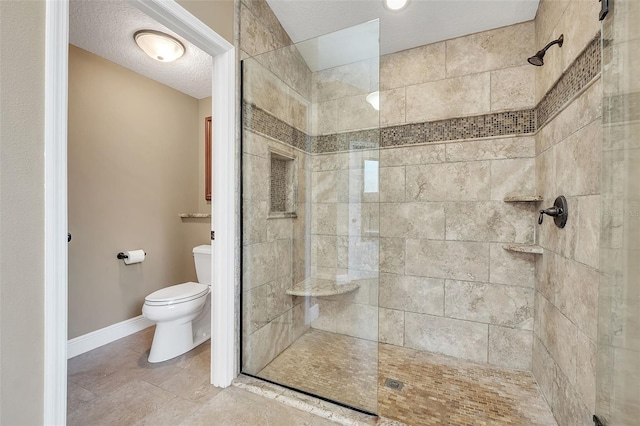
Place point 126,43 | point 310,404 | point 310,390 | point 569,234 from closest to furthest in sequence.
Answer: point 569,234, point 310,404, point 310,390, point 126,43

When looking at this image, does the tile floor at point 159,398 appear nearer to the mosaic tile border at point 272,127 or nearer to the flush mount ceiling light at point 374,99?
the mosaic tile border at point 272,127

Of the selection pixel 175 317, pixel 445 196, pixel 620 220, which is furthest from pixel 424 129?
pixel 175 317

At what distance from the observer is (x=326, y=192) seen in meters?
2.25

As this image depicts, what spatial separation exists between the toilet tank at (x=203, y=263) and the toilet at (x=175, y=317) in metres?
0.23

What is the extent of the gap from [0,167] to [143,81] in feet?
7.05

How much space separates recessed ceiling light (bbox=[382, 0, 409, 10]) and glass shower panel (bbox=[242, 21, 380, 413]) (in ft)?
1.07

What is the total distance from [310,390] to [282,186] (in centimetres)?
137

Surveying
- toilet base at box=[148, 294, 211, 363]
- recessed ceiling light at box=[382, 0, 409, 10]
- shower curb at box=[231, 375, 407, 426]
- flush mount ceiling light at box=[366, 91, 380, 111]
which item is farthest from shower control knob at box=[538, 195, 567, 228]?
toilet base at box=[148, 294, 211, 363]

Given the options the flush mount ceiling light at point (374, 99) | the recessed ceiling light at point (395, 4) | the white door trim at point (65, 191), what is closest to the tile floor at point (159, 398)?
the white door trim at point (65, 191)

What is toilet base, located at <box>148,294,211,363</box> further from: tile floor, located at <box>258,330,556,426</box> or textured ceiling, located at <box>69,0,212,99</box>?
textured ceiling, located at <box>69,0,212,99</box>

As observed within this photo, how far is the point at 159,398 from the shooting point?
1599 millimetres

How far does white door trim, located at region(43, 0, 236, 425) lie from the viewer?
3.23ft

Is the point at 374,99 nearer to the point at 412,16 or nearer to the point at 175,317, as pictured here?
the point at 412,16

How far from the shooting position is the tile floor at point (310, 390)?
4.75 feet
